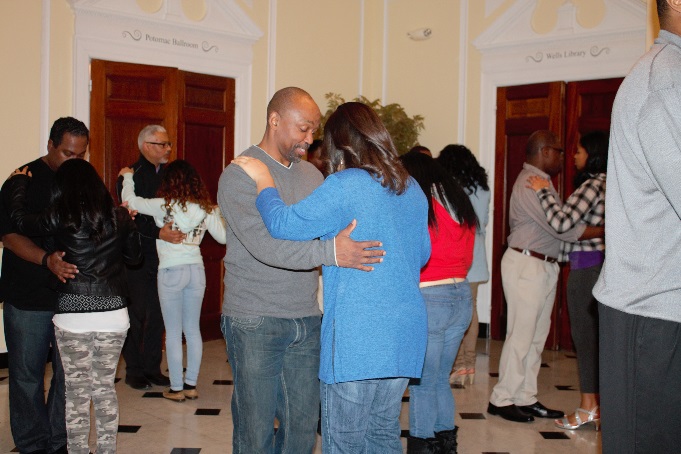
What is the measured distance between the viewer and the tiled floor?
4.50 m

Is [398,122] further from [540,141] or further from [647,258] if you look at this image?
[647,258]

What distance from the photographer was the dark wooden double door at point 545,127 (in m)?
7.52

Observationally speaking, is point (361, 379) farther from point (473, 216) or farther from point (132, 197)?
point (132, 197)

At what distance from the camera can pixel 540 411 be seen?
516cm

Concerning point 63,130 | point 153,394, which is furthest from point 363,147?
point 153,394

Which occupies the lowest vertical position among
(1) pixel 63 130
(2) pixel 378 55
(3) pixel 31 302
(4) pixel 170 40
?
(3) pixel 31 302

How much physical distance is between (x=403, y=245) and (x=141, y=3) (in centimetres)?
554

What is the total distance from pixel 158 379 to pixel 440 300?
2.88m

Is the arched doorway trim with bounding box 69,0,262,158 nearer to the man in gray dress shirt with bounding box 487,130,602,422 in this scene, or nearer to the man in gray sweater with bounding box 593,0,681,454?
the man in gray dress shirt with bounding box 487,130,602,422

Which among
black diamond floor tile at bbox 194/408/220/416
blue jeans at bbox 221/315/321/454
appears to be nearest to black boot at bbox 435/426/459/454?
blue jeans at bbox 221/315/321/454

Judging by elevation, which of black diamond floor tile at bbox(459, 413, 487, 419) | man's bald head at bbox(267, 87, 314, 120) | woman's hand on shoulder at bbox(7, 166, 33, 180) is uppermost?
man's bald head at bbox(267, 87, 314, 120)

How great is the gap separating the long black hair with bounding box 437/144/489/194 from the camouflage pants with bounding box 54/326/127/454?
2755 millimetres

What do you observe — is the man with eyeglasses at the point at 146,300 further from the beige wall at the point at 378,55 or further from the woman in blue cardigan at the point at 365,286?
the woman in blue cardigan at the point at 365,286

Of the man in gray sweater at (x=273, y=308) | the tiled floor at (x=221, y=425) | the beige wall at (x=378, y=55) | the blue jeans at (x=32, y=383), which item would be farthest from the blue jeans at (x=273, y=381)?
the beige wall at (x=378, y=55)
